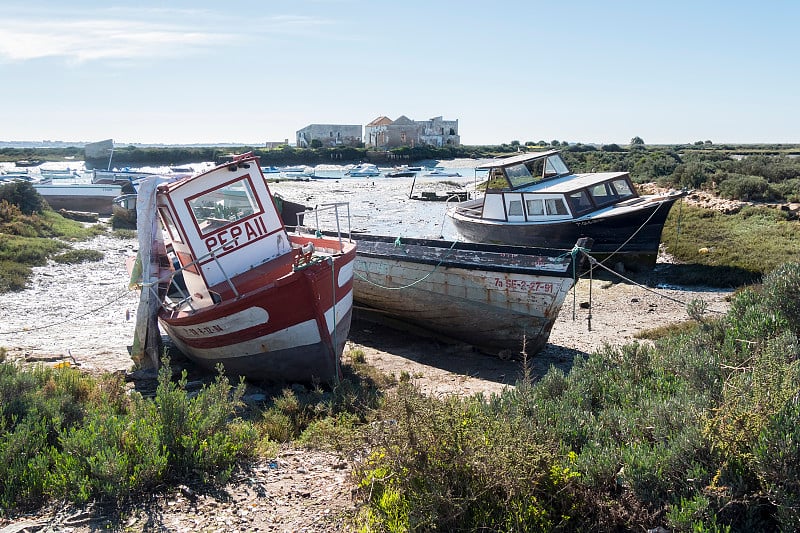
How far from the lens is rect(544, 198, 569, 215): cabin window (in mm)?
16641

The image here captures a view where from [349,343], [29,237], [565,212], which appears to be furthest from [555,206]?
[29,237]

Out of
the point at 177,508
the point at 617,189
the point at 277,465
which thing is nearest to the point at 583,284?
the point at 617,189

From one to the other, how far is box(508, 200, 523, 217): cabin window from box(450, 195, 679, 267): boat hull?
464 millimetres

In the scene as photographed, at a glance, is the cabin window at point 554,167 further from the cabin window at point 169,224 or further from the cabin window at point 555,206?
the cabin window at point 169,224

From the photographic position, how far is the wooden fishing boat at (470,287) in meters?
10.2

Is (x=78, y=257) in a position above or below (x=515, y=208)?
below

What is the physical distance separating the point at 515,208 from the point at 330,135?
89.9 metres

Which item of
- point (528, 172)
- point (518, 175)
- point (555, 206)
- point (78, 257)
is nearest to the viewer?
point (555, 206)

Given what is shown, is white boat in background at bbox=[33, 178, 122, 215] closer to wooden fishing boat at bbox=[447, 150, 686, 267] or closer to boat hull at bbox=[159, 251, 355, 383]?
wooden fishing boat at bbox=[447, 150, 686, 267]

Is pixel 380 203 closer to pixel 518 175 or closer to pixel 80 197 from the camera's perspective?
pixel 80 197

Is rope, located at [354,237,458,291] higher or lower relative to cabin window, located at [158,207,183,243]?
lower

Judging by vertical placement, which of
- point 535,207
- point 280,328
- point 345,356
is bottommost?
point 345,356

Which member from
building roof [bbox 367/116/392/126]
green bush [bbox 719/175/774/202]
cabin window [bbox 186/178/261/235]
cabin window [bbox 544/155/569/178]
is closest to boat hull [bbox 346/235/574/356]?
cabin window [bbox 186/178/261/235]

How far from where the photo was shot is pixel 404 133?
9706cm
